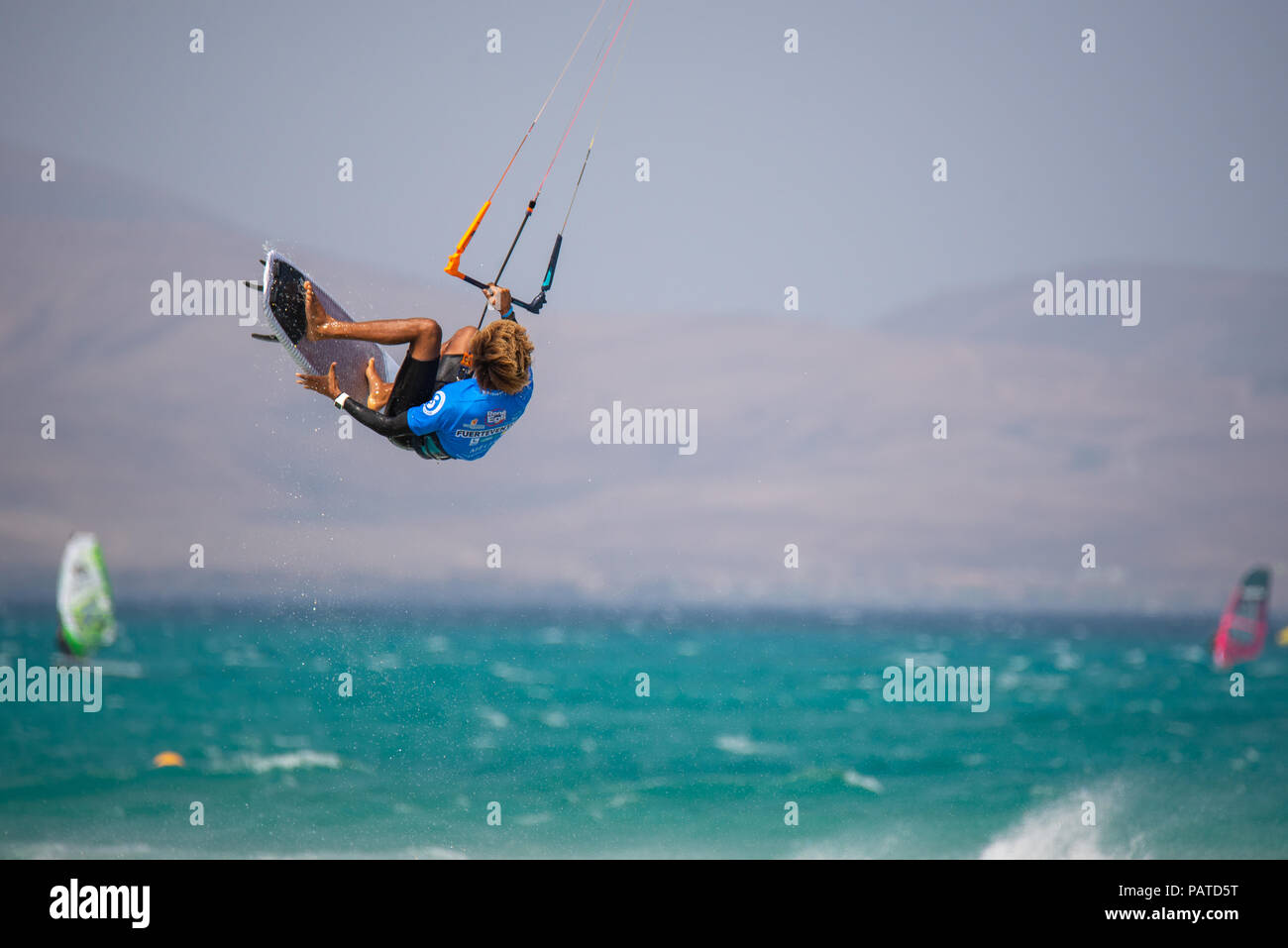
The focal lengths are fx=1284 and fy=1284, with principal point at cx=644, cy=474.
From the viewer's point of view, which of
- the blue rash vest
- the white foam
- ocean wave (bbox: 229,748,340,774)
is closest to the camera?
the blue rash vest

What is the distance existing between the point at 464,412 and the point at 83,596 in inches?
1056

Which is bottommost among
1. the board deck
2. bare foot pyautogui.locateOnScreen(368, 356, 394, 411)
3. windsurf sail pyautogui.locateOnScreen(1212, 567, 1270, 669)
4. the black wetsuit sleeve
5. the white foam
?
the white foam

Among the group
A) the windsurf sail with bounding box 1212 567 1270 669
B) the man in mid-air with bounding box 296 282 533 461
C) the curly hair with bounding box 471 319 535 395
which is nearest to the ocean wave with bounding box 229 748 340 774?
the man in mid-air with bounding box 296 282 533 461

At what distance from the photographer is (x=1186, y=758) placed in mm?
28547

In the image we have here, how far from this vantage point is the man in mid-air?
723 cm

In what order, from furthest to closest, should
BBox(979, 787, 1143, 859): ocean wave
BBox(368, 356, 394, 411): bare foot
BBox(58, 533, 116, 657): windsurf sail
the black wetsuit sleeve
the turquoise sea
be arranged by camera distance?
BBox(58, 533, 116, 657): windsurf sail, the turquoise sea, BBox(979, 787, 1143, 859): ocean wave, BBox(368, 356, 394, 411): bare foot, the black wetsuit sleeve

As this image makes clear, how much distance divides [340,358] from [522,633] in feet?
99.1

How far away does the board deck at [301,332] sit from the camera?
771 cm

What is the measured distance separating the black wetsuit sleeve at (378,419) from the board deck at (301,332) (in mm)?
433

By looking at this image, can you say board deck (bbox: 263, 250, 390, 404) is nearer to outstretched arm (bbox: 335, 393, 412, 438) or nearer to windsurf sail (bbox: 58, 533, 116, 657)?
outstretched arm (bbox: 335, 393, 412, 438)

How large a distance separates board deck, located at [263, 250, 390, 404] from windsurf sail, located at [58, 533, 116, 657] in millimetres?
24686

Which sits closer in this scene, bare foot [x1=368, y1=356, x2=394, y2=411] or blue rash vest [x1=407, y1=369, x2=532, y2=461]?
blue rash vest [x1=407, y1=369, x2=532, y2=461]

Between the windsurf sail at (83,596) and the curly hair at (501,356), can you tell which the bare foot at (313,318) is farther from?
the windsurf sail at (83,596)
